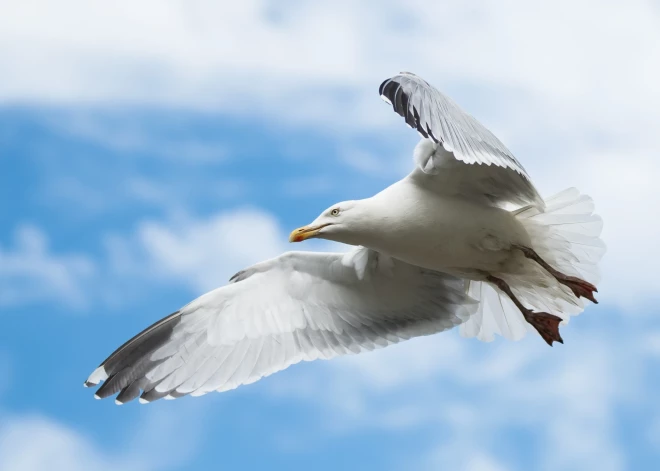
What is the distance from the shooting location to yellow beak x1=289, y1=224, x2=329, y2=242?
5836 millimetres

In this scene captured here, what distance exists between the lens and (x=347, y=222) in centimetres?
577

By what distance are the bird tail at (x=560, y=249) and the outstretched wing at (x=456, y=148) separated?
0.62 ft

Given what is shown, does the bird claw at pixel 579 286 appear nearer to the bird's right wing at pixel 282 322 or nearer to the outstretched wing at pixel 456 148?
the outstretched wing at pixel 456 148

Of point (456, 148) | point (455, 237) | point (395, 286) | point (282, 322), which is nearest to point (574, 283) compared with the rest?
point (455, 237)

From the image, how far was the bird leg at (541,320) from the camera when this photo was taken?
6.12 m

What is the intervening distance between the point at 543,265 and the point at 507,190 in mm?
462

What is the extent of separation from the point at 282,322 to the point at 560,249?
1.65 m

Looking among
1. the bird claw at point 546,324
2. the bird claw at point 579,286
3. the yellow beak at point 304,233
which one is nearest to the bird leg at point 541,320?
the bird claw at point 546,324

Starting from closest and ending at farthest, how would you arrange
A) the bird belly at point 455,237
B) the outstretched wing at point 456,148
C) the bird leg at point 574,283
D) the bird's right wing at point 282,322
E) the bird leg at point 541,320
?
the outstretched wing at point 456,148 < the bird belly at point 455,237 < the bird leg at point 574,283 < the bird leg at point 541,320 < the bird's right wing at point 282,322

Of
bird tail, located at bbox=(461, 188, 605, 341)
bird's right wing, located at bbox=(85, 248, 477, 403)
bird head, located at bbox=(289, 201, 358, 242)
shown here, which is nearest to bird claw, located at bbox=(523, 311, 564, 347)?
bird tail, located at bbox=(461, 188, 605, 341)

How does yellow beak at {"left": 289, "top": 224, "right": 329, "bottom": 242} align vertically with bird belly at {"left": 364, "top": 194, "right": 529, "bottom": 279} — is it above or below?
above

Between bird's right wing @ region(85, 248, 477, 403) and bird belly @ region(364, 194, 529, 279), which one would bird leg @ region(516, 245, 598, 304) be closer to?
bird belly @ region(364, 194, 529, 279)

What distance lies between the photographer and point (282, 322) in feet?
21.5

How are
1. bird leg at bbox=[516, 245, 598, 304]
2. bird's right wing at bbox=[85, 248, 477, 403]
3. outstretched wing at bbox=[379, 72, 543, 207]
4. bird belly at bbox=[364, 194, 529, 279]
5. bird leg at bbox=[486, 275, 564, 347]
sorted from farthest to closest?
bird's right wing at bbox=[85, 248, 477, 403]
bird leg at bbox=[486, 275, 564, 347]
bird leg at bbox=[516, 245, 598, 304]
bird belly at bbox=[364, 194, 529, 279]
outstretched wing at bbox=[379, 72, 543, 207]
